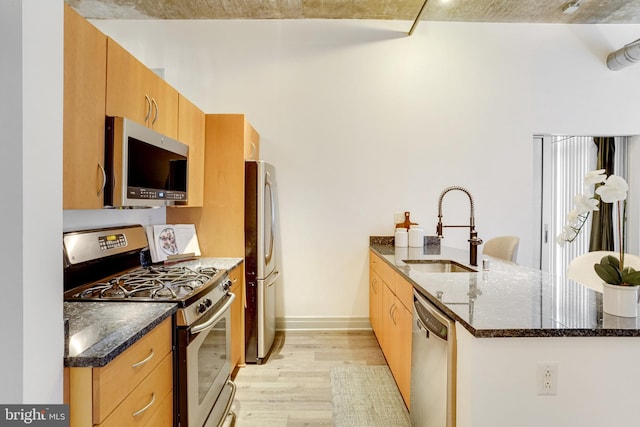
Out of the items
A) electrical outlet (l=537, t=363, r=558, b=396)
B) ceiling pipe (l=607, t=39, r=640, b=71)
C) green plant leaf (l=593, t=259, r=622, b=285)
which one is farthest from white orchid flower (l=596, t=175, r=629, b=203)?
ceiling pipe (l=607, t=39, r=640, b=71)

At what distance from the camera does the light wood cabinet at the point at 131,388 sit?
3.25 feet

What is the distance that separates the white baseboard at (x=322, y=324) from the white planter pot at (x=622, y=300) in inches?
91.6

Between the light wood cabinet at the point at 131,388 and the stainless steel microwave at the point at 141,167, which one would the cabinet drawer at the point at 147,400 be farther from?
the stainless steel microwave at the point at 141,167

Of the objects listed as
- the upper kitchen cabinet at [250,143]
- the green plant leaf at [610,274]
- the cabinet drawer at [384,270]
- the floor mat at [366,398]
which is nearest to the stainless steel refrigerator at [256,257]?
the upper kitchen cabinet at [250,143]

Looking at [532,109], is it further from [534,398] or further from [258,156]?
[534,398]

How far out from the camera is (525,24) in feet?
A: 10.9

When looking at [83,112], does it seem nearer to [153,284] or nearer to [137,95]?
[137,95]

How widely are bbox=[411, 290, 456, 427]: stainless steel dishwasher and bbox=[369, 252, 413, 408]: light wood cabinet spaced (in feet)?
0.55

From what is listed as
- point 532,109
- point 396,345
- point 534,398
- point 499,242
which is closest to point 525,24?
point 532,109

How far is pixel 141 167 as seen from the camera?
1733 mm

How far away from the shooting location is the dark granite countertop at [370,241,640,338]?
1072 mm

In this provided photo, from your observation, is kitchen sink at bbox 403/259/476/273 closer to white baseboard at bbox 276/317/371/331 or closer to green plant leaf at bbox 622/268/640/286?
white baseboard at bbox 276/317/371/331

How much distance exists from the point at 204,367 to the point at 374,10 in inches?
127

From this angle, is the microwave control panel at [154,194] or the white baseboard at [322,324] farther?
Answer: the white baseboard at [322,324]
